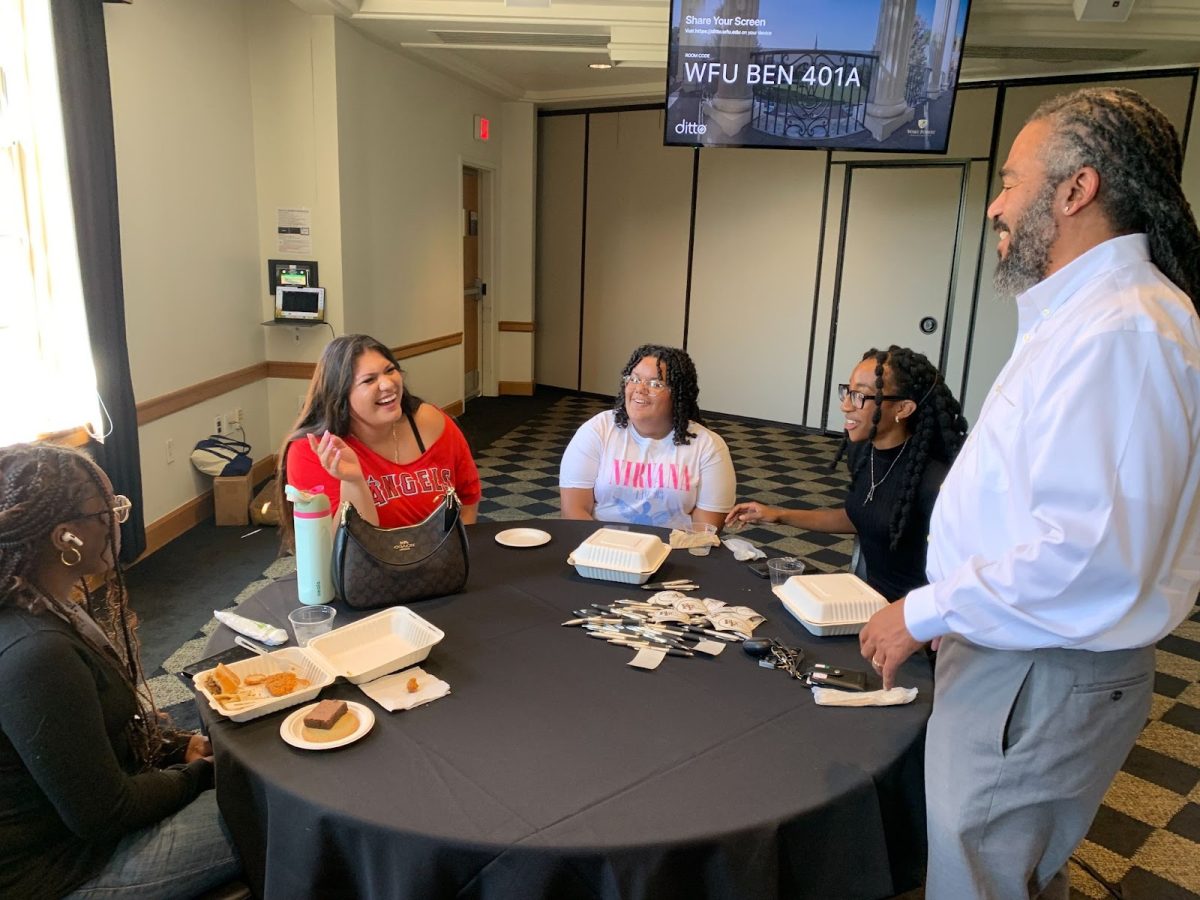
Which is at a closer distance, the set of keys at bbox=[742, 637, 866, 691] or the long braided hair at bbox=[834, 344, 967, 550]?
the set of keys at bbox=[742, 637, 866, 691]

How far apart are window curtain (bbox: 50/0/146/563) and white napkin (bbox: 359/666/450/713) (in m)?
2.56

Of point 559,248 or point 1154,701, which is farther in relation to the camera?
point 559,248

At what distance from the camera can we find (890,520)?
7.25ft

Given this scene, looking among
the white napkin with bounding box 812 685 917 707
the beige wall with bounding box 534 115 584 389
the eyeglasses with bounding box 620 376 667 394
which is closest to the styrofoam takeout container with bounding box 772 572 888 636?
the white napkin with bounding box 812 685 917 707

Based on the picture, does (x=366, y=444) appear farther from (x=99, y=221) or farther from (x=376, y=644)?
(x=99, y=221)

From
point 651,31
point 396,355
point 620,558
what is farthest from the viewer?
point 396,355

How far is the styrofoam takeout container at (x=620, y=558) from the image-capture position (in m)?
1.90

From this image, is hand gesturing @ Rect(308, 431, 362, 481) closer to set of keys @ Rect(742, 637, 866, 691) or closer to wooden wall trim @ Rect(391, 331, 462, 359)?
set of keys @ Rect(742, 637, 866, 691)

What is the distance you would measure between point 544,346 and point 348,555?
6.80 meters

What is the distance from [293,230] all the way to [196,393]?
1.24 metres

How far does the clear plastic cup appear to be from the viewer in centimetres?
158

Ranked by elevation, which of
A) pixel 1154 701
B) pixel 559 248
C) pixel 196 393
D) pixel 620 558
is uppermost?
pixel 559 248

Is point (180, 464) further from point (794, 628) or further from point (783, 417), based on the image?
point (783, 417)

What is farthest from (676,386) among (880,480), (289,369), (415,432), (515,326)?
(515,326)
